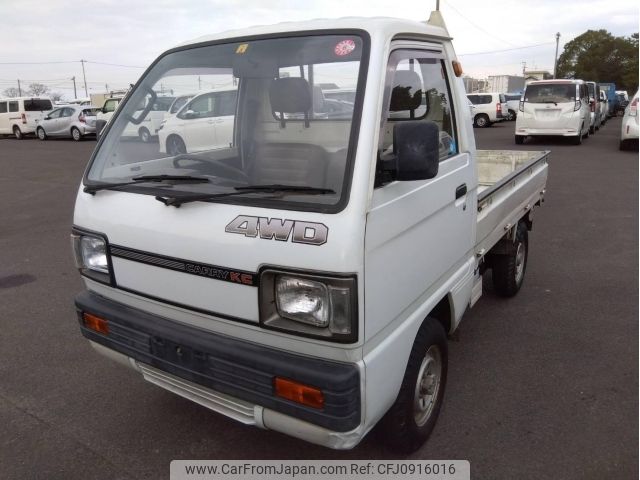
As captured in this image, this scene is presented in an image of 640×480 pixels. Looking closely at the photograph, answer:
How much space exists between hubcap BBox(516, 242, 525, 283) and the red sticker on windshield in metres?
2.92

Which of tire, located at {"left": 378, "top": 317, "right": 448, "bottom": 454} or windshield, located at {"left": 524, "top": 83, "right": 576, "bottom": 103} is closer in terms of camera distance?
tire, located at {"left": 378, "top": 317, "right": 448, "bottom": 454}

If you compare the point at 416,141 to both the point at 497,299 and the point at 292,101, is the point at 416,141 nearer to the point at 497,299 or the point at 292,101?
the point at 292,101

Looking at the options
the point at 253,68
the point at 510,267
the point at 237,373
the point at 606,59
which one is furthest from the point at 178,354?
the point at 606,59

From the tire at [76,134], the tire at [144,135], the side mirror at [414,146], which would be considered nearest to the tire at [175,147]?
the tire at [144,135]

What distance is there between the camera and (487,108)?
81.2 feet

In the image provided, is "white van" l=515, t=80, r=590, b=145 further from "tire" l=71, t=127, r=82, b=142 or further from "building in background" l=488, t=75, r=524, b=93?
"building in background" l=488, t=75, r=524, b=93

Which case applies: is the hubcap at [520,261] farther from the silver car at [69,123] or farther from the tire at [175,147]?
the silver car at [69,123]

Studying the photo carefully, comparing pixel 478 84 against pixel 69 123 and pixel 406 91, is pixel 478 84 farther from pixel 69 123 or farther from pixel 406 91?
pixel 406 91

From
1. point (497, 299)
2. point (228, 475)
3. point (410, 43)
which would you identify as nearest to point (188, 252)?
point (228, 475)

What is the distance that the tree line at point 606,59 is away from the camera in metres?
57.1

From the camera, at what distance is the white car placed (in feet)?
9.08

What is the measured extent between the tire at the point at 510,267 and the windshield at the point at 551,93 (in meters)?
12.9

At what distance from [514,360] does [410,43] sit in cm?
228

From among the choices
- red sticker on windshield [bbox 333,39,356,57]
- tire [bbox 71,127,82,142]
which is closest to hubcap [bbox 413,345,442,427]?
red sticker on windshield [bbox 333,39,356,57]
